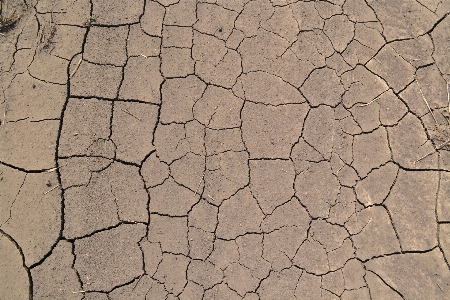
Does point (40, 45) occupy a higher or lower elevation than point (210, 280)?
higher

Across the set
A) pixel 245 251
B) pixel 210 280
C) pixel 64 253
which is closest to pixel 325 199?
pixel 245 251

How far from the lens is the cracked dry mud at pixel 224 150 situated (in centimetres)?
280

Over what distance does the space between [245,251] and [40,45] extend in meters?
2.46

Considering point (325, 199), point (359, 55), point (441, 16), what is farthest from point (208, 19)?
point (441, 16)

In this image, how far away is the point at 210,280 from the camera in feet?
9.09

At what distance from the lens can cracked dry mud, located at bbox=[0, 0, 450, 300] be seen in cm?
280

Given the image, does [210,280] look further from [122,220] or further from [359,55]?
[359,55]

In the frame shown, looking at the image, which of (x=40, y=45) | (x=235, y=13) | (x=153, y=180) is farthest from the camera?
(x=235, y=13)

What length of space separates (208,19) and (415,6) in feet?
6.61

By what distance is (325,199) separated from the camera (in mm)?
A: 3010

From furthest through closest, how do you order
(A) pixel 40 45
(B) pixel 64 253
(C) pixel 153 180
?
(A) pixel 40 45, (C) pixel 153 180, (B) pixel 64 253

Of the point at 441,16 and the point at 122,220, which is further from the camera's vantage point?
the point at 441,16

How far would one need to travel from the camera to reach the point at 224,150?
3053 millimetres

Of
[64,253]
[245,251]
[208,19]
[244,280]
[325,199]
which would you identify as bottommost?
[64,253]
